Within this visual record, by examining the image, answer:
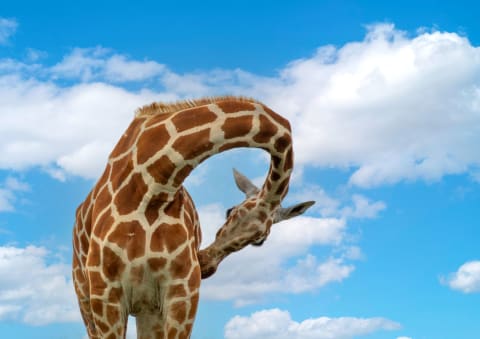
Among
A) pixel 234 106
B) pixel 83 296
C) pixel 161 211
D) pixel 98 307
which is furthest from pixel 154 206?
pixel 83 296

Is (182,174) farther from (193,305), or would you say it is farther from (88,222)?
(88,222)

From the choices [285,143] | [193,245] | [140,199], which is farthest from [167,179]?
[285,143]

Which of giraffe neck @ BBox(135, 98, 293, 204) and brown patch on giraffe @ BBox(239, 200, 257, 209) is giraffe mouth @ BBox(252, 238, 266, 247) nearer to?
brown patch on giraffe @ BBox(239, 200, 257, 209)

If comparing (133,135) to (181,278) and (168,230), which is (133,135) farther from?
(181,278)

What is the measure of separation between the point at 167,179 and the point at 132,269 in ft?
2.58

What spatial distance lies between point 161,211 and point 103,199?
575mm

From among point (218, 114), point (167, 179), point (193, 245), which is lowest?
point (193, 245)

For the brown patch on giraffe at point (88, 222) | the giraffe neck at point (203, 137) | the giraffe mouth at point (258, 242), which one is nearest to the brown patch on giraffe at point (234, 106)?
the giraffe neck at point (203, 137)

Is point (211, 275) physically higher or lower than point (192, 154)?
lower

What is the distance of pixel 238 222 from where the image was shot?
6340 millimetres

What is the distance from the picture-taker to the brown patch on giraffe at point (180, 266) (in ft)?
18.5

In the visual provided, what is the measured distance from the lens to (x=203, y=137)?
5.53m

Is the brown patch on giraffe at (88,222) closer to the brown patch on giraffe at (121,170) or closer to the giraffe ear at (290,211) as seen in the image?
the brown patch on giraffe at (121,170)

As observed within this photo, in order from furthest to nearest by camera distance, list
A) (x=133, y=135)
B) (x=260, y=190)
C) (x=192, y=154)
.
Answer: (x=260, y=190) → (x=133, y=135) → (x=192, y=154)
